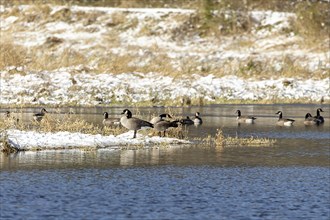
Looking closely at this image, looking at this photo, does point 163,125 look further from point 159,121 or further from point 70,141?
point 70,141

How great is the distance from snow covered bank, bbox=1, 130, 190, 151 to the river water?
0.70 m

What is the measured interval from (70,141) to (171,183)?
7.93 meters

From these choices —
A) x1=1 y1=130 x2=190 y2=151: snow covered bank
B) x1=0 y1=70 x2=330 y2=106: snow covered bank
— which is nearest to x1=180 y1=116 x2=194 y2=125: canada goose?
x1=1 y1=130 x2=190 y2=151: snow covered bank

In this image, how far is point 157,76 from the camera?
189 feet

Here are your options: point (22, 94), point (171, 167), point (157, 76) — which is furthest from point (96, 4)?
point (171, 167)

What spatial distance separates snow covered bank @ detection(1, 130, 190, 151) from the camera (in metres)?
28.3

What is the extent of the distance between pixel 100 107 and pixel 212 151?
2078cm

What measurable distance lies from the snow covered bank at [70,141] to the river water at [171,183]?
70 centimetres

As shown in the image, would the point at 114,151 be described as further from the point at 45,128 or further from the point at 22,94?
the point at 22,94

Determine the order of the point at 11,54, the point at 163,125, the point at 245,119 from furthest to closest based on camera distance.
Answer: the point at 11,54
the point at 245,119
the point at 163,125

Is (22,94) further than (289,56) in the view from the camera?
No

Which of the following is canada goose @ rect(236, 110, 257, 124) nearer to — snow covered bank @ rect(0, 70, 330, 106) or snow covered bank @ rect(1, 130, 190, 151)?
snow covered bank @ rect(1, 130, 190, 151)

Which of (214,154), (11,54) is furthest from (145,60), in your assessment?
(214,154)

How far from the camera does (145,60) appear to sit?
62.1 m
